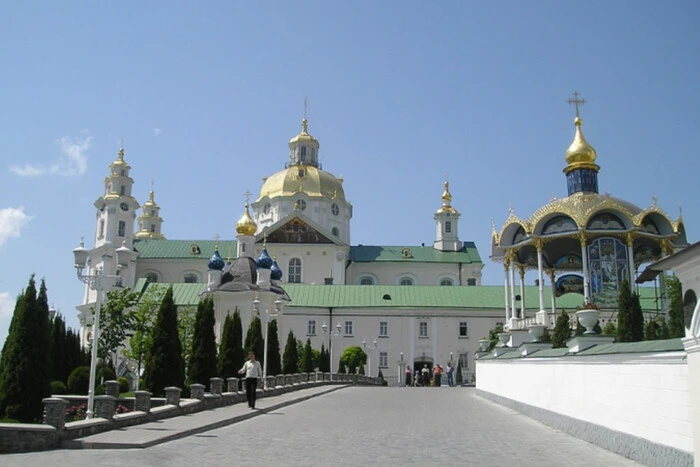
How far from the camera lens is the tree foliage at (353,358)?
174ft

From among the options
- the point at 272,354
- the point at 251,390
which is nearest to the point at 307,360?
the point at 272,354

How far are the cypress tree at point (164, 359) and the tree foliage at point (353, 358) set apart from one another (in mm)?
34289

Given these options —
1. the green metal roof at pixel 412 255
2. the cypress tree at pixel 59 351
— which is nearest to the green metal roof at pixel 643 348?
the cypress tree at pixel 59 351

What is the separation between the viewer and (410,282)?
80.2 meters

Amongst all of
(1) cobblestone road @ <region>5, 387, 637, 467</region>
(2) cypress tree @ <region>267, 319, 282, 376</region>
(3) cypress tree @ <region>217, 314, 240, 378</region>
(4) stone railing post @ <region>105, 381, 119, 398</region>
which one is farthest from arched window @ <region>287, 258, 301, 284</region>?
(4) stone railing post @ <region>105, 381, 119, 398</region>

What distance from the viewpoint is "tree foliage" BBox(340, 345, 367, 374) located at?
174 ft

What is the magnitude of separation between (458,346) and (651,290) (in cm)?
1854

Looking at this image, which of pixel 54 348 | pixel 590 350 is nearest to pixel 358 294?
pixel 54 348

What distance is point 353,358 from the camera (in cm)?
5338

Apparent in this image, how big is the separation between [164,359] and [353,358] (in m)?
35.8

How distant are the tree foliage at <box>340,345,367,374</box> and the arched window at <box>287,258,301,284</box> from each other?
19835 millimetres

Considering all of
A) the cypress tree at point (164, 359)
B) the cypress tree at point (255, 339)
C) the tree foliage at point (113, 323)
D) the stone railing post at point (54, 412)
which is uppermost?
the tree foliage at point (113, 323)

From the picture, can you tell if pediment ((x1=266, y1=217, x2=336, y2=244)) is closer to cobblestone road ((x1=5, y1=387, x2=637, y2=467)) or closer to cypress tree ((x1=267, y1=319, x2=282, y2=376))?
cypress tree ((x1=267, y1=319, x2=282, y2=376))

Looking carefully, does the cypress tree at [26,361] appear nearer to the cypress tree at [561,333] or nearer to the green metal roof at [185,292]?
the cypress tree at [561,333]
